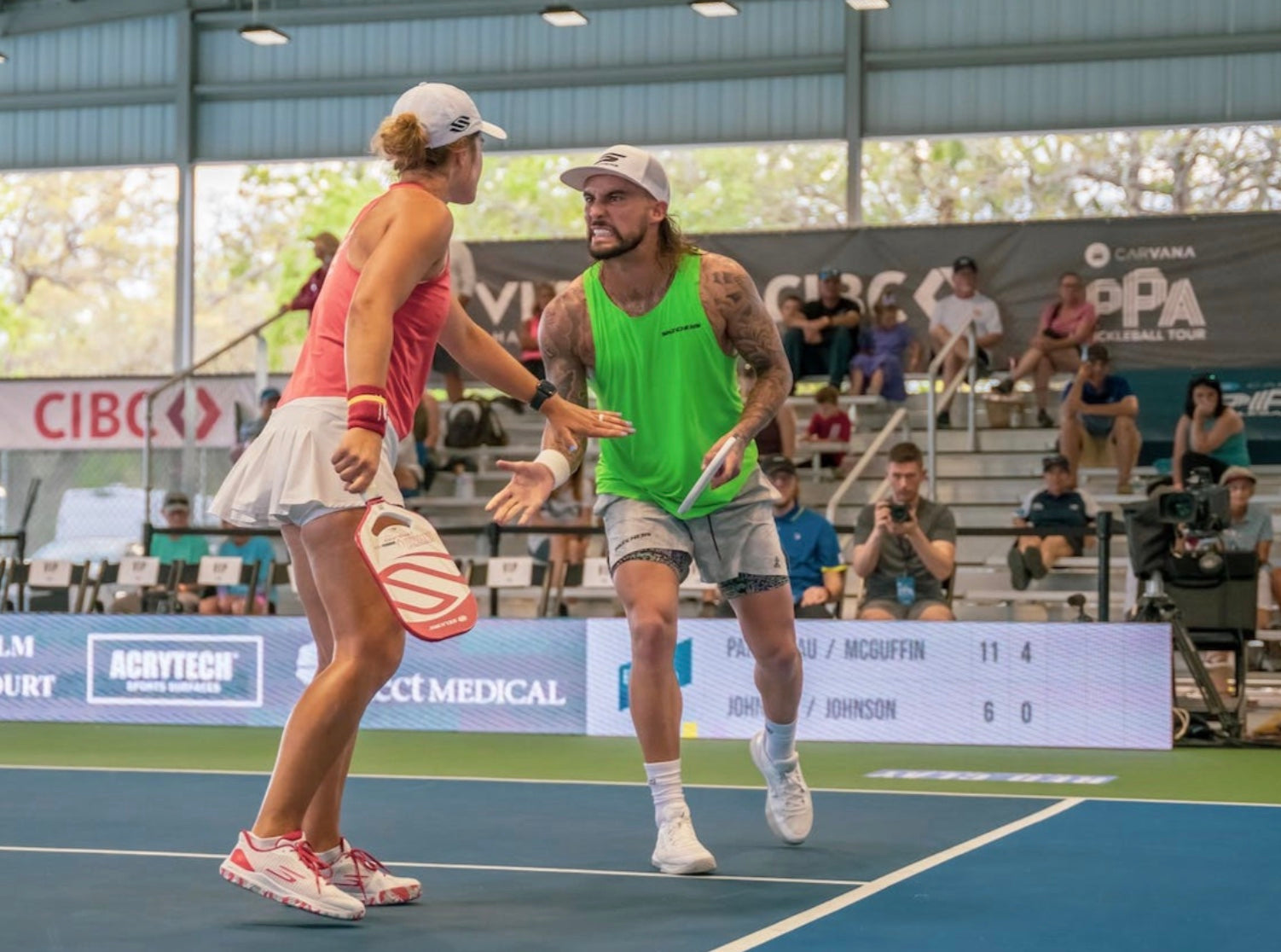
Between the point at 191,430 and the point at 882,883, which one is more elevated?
the point at 191,430

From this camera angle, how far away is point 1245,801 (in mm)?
Answer: 7855

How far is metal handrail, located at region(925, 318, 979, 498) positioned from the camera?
1550cm

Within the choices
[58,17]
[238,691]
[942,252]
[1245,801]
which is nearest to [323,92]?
[58,17]

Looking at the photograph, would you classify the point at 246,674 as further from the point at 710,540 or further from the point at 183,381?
the point at 183,381

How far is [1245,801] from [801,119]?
13.4 metres

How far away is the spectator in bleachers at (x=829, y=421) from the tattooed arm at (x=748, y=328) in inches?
438

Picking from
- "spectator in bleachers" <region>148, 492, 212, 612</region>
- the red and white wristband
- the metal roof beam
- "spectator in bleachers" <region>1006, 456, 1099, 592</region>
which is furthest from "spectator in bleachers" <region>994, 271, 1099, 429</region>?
the red and white wristband

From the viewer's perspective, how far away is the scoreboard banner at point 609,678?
33.8ft

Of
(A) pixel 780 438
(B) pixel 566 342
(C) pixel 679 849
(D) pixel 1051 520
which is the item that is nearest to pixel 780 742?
(C) pixel 679 849

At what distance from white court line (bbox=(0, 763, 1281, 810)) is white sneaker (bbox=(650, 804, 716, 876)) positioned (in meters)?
2.22

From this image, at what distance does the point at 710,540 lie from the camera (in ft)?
20.4

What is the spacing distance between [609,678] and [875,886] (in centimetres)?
572

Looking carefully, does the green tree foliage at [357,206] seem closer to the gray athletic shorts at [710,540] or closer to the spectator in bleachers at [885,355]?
the spectator in bleachers at [885,355]

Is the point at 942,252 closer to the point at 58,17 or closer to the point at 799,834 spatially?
the point at 58,17
